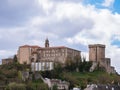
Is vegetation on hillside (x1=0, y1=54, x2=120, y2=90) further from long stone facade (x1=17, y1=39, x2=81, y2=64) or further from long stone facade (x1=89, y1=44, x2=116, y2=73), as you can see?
long stone facade (x1=89, y1=44, x2=116, y2=73)

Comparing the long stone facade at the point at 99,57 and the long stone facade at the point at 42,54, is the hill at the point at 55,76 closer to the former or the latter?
the long stone facade at the point at 99,57

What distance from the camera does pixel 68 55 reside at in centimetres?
8569

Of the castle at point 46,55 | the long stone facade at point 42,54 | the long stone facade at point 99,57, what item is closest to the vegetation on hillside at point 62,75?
the castle at point 46,55

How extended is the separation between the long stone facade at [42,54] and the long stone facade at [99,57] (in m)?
5.14

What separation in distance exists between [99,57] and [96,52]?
1.57 m

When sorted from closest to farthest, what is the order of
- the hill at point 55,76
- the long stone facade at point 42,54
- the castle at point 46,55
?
1. the hill at point 55,76
2. the castle at point 46,55
3. the long stone facade at point 42,54

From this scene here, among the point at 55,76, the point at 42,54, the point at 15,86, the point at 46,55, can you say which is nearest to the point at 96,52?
the point at 46,55

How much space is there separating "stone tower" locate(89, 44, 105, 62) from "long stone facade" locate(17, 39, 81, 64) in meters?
6.02

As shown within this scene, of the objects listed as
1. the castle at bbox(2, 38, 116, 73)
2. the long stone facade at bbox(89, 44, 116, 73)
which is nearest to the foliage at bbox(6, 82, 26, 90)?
the castle at bbox(2, 38, 116, 73)

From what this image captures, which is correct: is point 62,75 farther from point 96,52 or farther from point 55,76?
point 96,52

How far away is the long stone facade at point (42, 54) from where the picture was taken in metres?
85.2

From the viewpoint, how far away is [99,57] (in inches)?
3620

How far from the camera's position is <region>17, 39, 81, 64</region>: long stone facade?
85188 millimetres

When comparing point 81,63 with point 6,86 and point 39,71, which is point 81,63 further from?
point 6,86
